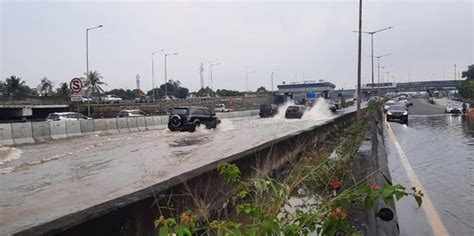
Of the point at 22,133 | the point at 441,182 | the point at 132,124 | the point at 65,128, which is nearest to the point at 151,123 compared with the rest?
the point at 132,124

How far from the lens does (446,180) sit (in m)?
11.8

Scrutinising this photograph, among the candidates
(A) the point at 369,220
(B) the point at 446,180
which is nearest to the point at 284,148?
(B) the point at 446,180

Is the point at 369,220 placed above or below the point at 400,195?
below

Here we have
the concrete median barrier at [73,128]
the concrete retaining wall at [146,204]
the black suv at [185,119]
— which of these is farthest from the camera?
the black suv at [185,119]

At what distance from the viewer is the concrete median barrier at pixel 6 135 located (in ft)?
79.7

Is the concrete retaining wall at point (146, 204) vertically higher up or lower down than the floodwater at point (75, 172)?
higher up

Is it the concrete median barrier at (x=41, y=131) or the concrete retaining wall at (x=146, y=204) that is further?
the concrete median barrier at (x=41, y=131)

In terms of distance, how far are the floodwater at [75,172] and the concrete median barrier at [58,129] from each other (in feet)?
9.29

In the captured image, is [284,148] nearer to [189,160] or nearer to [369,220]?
[189,160]

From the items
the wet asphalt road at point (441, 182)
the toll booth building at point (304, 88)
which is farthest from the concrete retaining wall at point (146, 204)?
the toll booth building at point (304, 88)

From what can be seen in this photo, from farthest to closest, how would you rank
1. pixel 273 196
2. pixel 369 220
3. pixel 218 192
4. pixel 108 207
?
pixel 218 192
pixel 369 220
pixel 108 207
pixel 273 196

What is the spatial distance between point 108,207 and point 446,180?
390 inches

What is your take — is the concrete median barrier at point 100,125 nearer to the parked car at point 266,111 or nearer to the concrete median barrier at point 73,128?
the concrete median barrier at point 73,128

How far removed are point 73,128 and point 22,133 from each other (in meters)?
4.89
